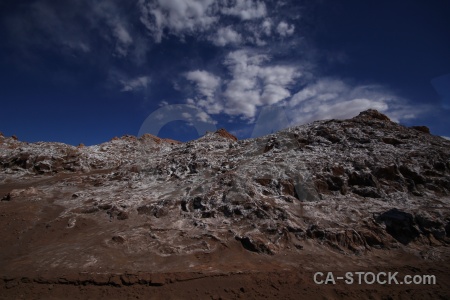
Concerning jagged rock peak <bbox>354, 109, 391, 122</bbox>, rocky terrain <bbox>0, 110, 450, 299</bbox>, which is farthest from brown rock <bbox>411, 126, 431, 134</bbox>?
jagged rock peak <bbox>354, 109, 391, 122</bbox>

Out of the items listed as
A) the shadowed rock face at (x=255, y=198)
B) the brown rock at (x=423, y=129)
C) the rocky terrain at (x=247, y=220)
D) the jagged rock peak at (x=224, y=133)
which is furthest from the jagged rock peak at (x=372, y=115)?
the jagged rock peak at (x=224, y=133)

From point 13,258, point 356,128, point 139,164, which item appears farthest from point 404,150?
point 13,258

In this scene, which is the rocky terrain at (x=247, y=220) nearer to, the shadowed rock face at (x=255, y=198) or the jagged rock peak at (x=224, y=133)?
the shadowed rock face at (x=255, y=198)

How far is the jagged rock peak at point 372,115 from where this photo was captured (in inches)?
867

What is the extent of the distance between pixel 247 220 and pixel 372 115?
53.5 feet

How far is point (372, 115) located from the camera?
2238 centimetres

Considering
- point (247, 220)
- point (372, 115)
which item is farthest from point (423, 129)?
point (247, 220)

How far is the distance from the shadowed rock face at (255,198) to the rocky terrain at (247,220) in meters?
0.07

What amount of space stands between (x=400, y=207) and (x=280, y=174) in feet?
19.4

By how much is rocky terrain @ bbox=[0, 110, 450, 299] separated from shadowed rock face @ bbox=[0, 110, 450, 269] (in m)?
0.07

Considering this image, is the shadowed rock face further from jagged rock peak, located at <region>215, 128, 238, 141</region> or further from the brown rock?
jagged rock peak, located at <region>215, 128, 238, 141</region>

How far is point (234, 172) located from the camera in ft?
52.3

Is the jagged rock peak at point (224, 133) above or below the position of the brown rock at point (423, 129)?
above

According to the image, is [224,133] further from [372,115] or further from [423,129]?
[423,129]
